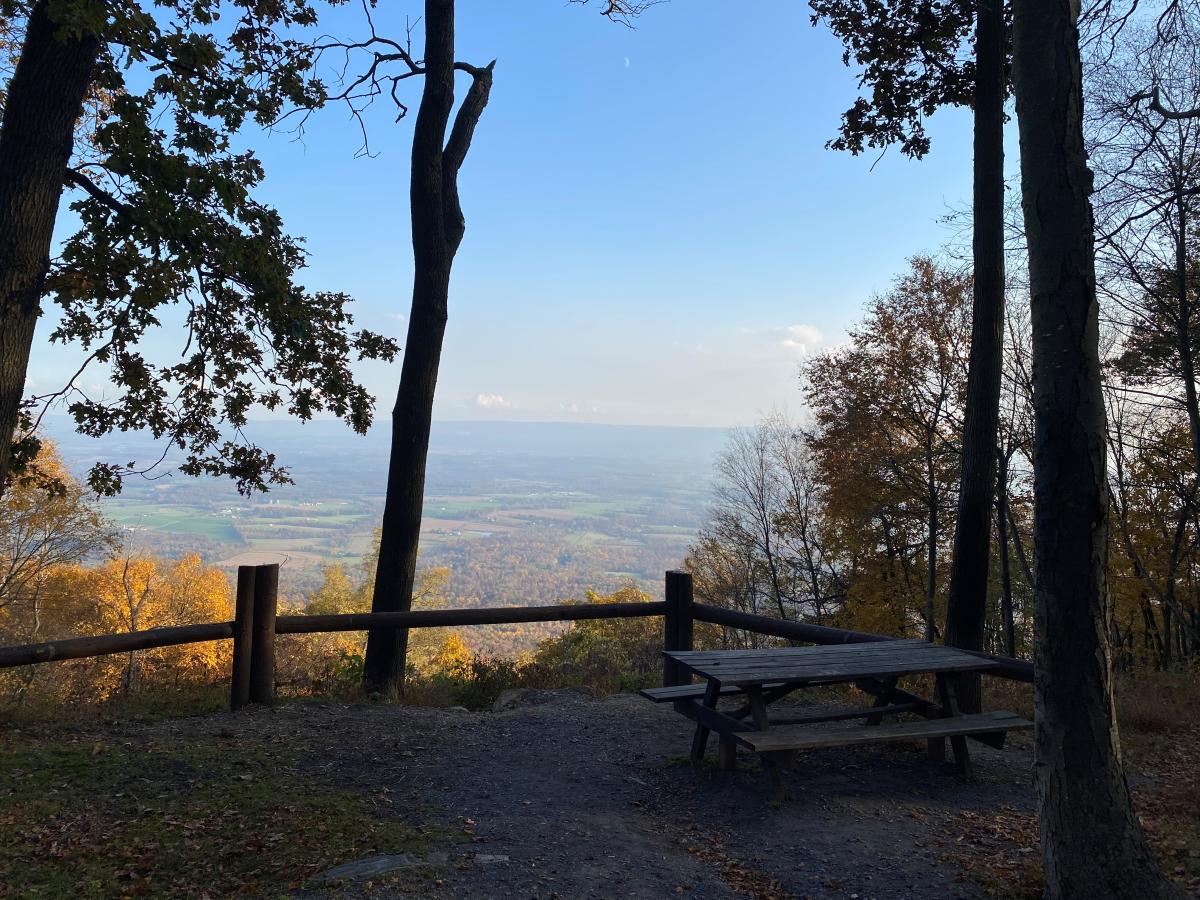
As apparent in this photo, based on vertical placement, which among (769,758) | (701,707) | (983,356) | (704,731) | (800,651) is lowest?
(704,731)

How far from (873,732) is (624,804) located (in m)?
1.67

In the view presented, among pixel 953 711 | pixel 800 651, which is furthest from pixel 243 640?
pixel 953 711

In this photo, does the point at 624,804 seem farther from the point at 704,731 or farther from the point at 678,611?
the point at 678,611

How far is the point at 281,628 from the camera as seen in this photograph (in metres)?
6.82

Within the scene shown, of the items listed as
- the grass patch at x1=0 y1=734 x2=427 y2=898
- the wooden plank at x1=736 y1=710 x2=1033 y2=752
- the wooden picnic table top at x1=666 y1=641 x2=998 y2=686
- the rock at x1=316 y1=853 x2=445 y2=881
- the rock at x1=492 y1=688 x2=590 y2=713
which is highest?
the wooden picnic table top at x1=666 y1=641 x2=998 y2=686

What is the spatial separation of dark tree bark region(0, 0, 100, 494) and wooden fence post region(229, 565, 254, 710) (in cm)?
224

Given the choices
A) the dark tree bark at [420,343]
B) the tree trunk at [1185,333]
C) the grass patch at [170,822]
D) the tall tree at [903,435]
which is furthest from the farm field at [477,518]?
the grass patch at [170,822]

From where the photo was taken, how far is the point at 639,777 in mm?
5449

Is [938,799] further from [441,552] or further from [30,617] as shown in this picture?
[441,552]

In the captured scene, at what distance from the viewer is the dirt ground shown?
365 centimetres

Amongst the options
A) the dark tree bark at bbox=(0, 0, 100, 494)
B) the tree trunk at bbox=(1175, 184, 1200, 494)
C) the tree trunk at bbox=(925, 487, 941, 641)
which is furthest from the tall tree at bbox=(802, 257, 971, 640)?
the dark tree bark at bbox=(0, 0, 100, 494)

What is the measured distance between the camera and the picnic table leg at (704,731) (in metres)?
5.34

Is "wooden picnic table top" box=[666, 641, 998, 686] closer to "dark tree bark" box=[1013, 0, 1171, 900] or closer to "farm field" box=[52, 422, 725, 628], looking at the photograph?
"dark tree bark" box=[1013, 0, 1171, 900]

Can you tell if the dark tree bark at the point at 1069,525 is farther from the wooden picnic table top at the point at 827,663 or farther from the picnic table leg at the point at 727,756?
the picnic table leg at the point at 727,756
